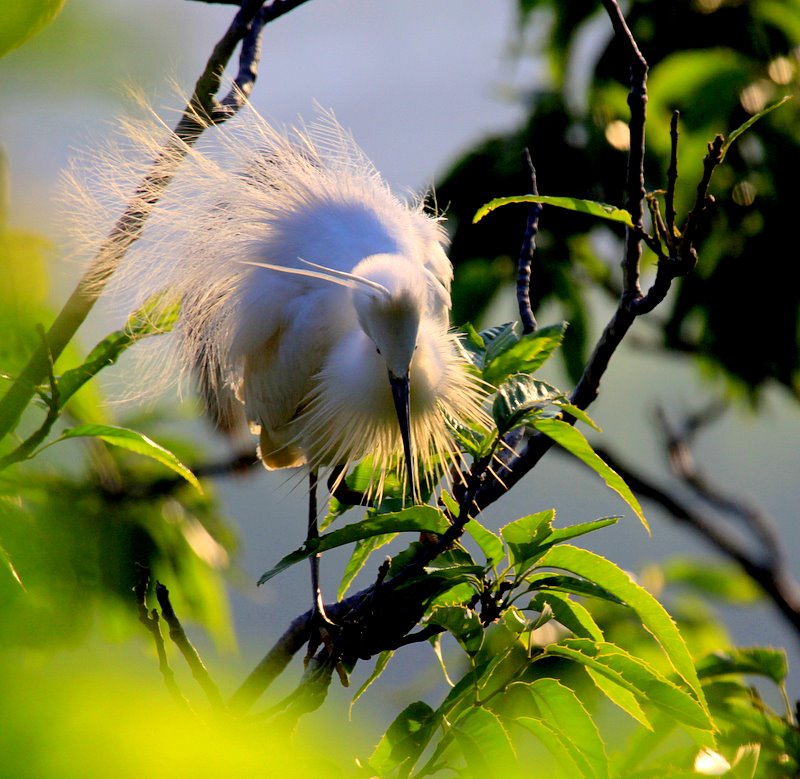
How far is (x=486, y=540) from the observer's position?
1.15m

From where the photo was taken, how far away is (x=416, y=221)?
2451 millimetres

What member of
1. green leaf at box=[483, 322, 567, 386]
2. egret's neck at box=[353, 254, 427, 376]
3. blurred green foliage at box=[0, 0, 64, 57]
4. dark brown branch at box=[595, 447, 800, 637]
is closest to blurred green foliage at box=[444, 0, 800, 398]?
dark brown branch at box=[595, 447, 800, 637]

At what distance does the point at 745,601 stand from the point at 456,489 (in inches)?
85.8

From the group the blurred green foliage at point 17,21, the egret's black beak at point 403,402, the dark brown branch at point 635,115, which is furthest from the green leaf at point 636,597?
the blurred green foliage at point 17,21

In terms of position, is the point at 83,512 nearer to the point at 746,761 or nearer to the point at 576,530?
the point at 576,530

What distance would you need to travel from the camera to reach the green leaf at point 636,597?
3.60ft

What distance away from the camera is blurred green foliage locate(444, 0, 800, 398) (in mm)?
3613

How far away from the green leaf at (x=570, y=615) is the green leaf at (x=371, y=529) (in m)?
0.16

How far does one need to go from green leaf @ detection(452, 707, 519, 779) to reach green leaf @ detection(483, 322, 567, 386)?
409mm

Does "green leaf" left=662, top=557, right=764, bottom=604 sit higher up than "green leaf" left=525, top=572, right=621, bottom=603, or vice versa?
"green leaf" left=525, top=572, right=621, bottom=603

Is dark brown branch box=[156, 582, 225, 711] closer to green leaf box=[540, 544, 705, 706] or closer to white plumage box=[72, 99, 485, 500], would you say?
green leaf box=[540, 544, 705, 706]

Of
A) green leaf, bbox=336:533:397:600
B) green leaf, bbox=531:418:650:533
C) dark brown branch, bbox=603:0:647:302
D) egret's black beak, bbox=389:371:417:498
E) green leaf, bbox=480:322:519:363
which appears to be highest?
dark brown branch, bbox=603:0:647:302

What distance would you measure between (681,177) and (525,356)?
2490mm

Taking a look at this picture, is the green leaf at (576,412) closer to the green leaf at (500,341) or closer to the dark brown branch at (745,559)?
the green leaf at (500,341)
